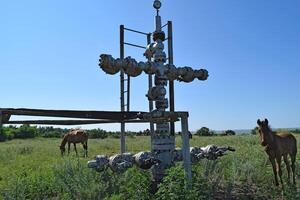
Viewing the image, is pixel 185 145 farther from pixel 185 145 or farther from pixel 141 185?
pixel 141 185

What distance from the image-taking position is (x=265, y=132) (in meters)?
7.92

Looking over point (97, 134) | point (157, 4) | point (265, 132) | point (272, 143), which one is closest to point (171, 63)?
point (157, 4)

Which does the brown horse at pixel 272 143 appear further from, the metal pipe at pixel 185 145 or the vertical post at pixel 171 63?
the metal pipe at pixel 185 145

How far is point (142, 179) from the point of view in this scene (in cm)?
546

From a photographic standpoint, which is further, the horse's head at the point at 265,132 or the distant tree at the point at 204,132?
the distant tree at the point at 204,132

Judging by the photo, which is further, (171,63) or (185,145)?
(171,63)

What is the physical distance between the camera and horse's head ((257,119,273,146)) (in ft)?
25.9

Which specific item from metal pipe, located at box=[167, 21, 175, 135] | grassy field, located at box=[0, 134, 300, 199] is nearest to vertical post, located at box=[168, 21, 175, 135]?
metal pipe, located at box=[167, 21, 175, 135]

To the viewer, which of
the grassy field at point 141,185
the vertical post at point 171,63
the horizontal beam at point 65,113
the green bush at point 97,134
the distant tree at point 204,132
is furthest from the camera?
the distant tree at point 204,132

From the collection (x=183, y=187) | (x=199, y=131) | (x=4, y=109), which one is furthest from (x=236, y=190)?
(x=199, y=131)

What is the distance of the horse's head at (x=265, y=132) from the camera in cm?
Result: 788

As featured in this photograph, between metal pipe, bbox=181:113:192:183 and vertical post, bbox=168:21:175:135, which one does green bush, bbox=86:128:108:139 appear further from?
metal pipe, bbox=181:113:192:183

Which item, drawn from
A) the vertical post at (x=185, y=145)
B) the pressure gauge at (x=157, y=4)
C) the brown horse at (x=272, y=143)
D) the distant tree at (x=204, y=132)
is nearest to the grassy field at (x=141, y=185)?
the vertical post at (x=185, y=145)

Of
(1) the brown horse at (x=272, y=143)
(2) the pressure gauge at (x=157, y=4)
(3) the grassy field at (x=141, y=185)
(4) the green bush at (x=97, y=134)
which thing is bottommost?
(3) the grassy field at (x=141, y=185)
